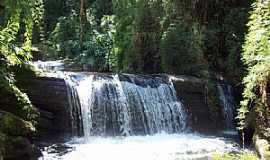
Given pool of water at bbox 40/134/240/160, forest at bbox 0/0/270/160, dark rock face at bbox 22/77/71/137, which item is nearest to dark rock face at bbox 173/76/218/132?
forest at bbox 0/0/270/160

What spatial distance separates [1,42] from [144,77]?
6.94 metres

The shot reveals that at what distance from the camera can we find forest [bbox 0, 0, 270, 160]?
9547 mm

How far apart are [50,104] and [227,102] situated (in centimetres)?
525

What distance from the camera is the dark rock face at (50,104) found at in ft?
39.5

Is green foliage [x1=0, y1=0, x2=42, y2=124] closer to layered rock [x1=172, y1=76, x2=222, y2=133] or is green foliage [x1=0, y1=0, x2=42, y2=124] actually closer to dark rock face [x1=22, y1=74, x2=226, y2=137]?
dark rock face [x1=22, y1=74, x2=226, y2=137]

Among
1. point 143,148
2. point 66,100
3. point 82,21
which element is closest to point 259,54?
point 143,148

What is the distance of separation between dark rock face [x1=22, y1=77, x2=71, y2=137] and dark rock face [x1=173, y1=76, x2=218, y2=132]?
337 centimetres

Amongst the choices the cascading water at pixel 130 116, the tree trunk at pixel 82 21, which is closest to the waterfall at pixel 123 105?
the cascading water at pixel 130 116

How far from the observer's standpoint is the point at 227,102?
14.6 meters

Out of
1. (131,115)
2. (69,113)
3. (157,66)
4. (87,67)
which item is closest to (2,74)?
(69,113)

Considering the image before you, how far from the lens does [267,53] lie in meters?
9.91

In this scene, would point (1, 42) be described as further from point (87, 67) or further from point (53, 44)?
point (53, 44)

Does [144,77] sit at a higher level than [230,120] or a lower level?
higher

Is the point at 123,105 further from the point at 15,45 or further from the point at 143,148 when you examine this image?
the point at 15,45
